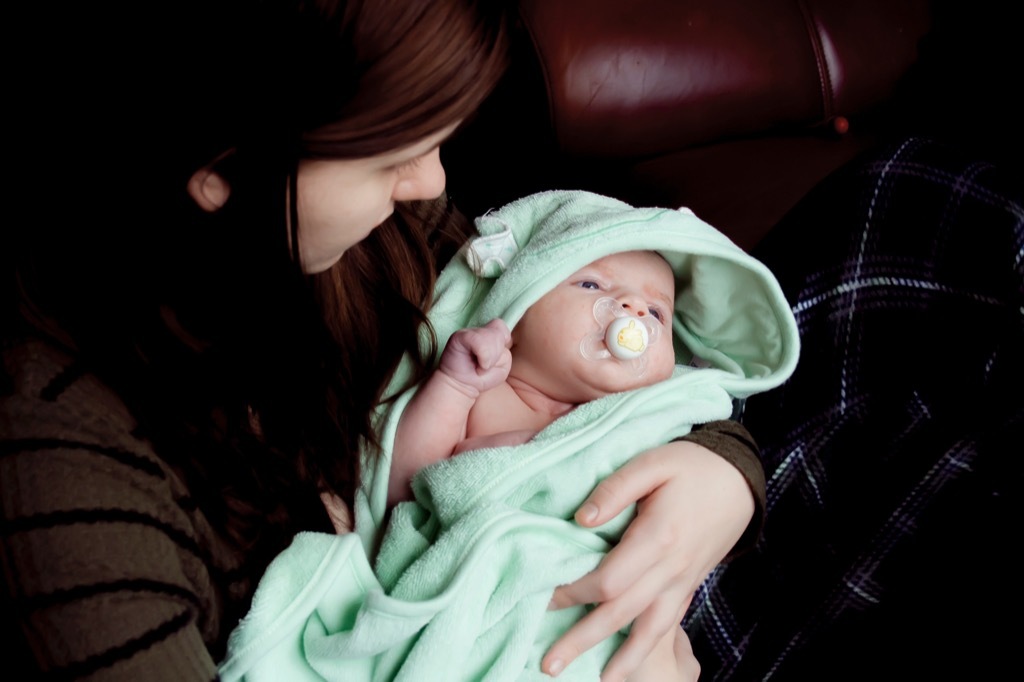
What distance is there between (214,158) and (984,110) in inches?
56.7

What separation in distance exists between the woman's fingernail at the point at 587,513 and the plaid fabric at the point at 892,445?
316 millimetres

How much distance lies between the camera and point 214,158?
0.61 metres

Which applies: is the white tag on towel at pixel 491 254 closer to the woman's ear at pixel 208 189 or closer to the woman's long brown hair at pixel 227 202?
the woman's long brown hair at pixel 227 202

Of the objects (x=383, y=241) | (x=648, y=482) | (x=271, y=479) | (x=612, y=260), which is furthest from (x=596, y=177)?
(x=271, y=479)

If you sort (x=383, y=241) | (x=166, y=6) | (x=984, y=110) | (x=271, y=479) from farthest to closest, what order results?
1. (x=984, y=110)
2. (x=383, y=241)
3. (x=271, y=479)
4. (x=166, y=6)

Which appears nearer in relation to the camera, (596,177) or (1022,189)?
(1022,189)

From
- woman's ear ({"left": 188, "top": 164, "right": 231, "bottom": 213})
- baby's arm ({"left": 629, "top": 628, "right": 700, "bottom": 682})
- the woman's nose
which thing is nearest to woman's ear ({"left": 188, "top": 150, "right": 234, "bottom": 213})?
woman's ear ({"left": 188, "top": 164, "right": 231, "bottom": 213})

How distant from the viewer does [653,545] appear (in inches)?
33.7

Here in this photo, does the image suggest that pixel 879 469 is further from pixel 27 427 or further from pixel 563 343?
pixel 27 427

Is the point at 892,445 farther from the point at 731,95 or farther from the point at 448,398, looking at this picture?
the point at 731,95

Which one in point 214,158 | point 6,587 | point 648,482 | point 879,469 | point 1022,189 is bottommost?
point 879,469

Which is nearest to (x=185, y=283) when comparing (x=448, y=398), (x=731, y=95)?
(x=448, y=398)

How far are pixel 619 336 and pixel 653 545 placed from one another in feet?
0.79

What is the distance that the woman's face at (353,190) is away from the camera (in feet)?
2.11
